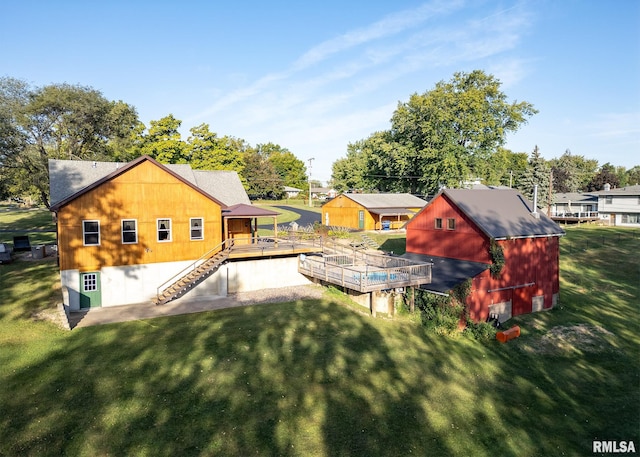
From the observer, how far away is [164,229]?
2434 centimetres

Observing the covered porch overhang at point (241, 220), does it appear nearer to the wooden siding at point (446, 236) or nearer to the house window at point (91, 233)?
the house window at point (91, 233)

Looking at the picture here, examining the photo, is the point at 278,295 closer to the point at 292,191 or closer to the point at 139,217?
the point at 139,217

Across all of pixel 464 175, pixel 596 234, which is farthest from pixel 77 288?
pixel 596 234

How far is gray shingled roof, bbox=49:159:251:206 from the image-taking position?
24.6 metres

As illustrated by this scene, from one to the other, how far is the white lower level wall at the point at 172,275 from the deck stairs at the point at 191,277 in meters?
0.34

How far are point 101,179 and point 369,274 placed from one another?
656 inches

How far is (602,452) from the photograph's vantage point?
13.9 metres

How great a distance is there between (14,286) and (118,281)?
19.2ft

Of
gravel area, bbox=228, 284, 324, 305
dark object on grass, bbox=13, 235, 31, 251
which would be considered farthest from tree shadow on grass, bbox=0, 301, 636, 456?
dark object on grass, bbox=13, 235, 31, 251

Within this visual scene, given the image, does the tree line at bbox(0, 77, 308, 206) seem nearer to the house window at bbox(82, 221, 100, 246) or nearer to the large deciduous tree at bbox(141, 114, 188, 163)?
the large deciduous tree at bbox(141, 114, 188, 163)

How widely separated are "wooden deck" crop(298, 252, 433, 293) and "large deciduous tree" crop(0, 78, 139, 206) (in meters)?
35.6

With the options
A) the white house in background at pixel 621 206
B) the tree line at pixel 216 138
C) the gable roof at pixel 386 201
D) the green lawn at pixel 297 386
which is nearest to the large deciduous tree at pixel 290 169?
the tree line at pixel 216 138

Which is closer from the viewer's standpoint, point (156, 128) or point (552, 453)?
point (552, 453)

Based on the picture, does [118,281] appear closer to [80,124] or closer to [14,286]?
[14,286]
